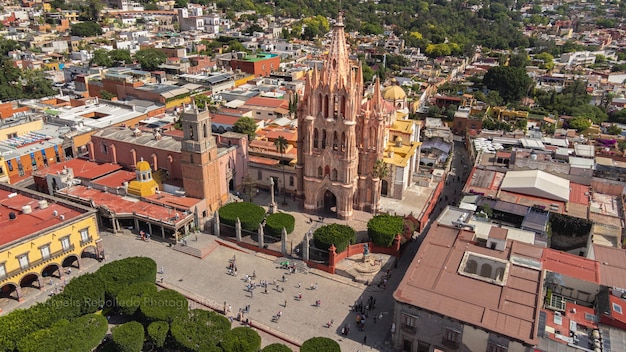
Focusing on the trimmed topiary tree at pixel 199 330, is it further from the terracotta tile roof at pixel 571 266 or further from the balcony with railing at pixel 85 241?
the terracotta tile roof at pixel 571 266

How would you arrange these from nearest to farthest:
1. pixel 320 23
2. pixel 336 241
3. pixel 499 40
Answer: pixel 336 241 < pixel 499 40 < pixel 320 23

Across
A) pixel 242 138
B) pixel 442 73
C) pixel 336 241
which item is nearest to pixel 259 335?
pixel 336 241

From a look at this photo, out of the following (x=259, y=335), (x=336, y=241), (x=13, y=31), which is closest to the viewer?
(x=259, y=335)

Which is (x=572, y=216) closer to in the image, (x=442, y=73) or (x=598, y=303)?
(x=598, y=303)

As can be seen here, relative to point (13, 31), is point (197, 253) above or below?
below

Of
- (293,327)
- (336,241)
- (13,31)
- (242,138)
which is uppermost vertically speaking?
(13,31)

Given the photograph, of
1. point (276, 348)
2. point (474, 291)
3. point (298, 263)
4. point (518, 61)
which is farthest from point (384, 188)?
point (518, 61)
